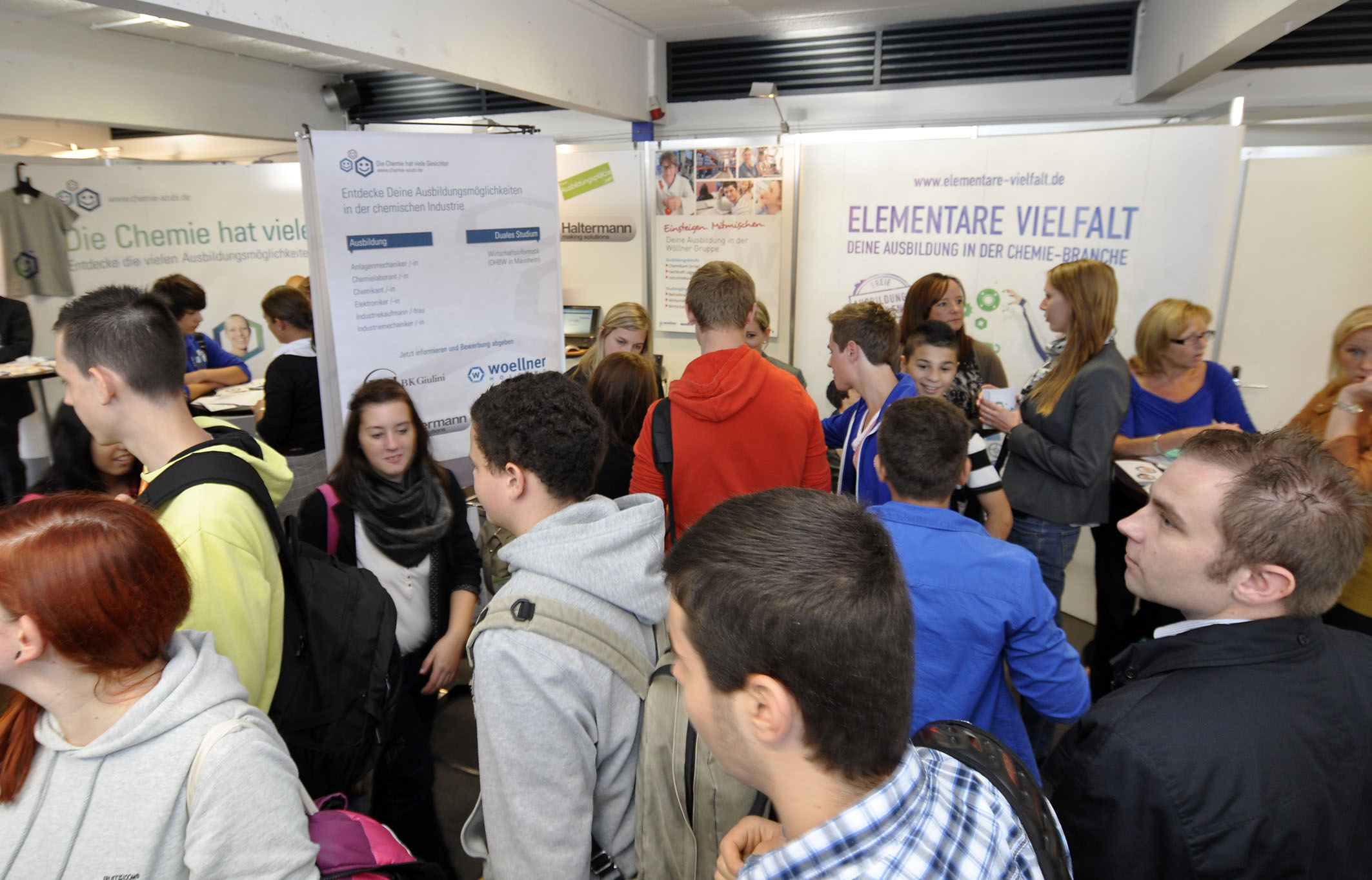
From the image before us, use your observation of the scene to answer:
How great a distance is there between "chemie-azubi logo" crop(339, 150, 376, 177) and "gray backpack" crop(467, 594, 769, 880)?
2.29 meters

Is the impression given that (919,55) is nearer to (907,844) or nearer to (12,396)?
(907,844)

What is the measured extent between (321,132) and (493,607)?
7.60 feet

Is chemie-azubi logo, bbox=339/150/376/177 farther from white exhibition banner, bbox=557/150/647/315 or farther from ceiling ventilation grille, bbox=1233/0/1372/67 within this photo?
ceiling ventilation grille, bbox=1233/0/1372/67

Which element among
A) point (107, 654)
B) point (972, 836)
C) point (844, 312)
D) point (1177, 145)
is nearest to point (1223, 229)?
point (1177, 145)

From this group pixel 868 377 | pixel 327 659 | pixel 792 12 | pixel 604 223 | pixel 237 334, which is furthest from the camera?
pixel 237 334

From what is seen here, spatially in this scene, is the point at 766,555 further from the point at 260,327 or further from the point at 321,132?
the point at 260,327

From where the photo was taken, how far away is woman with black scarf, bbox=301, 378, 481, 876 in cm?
215

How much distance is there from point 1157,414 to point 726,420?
1.82 m

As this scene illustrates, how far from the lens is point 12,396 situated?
470cm

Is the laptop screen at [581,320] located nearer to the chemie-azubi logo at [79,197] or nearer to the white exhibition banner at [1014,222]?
the white exhibition banner at [1014,222]

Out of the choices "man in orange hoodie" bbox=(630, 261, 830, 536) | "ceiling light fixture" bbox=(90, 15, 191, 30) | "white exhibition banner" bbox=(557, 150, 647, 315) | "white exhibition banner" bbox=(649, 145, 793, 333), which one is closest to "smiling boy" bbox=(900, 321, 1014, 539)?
"man in orange hoodie" bbox=(630, 261, 830, 536)

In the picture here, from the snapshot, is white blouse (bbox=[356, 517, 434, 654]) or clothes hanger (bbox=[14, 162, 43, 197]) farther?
clothes hanger (bbox=[14, 162, 43, 197])

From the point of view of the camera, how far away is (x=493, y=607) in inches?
46.4

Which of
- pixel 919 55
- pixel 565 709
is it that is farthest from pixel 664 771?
pixel 919 55
